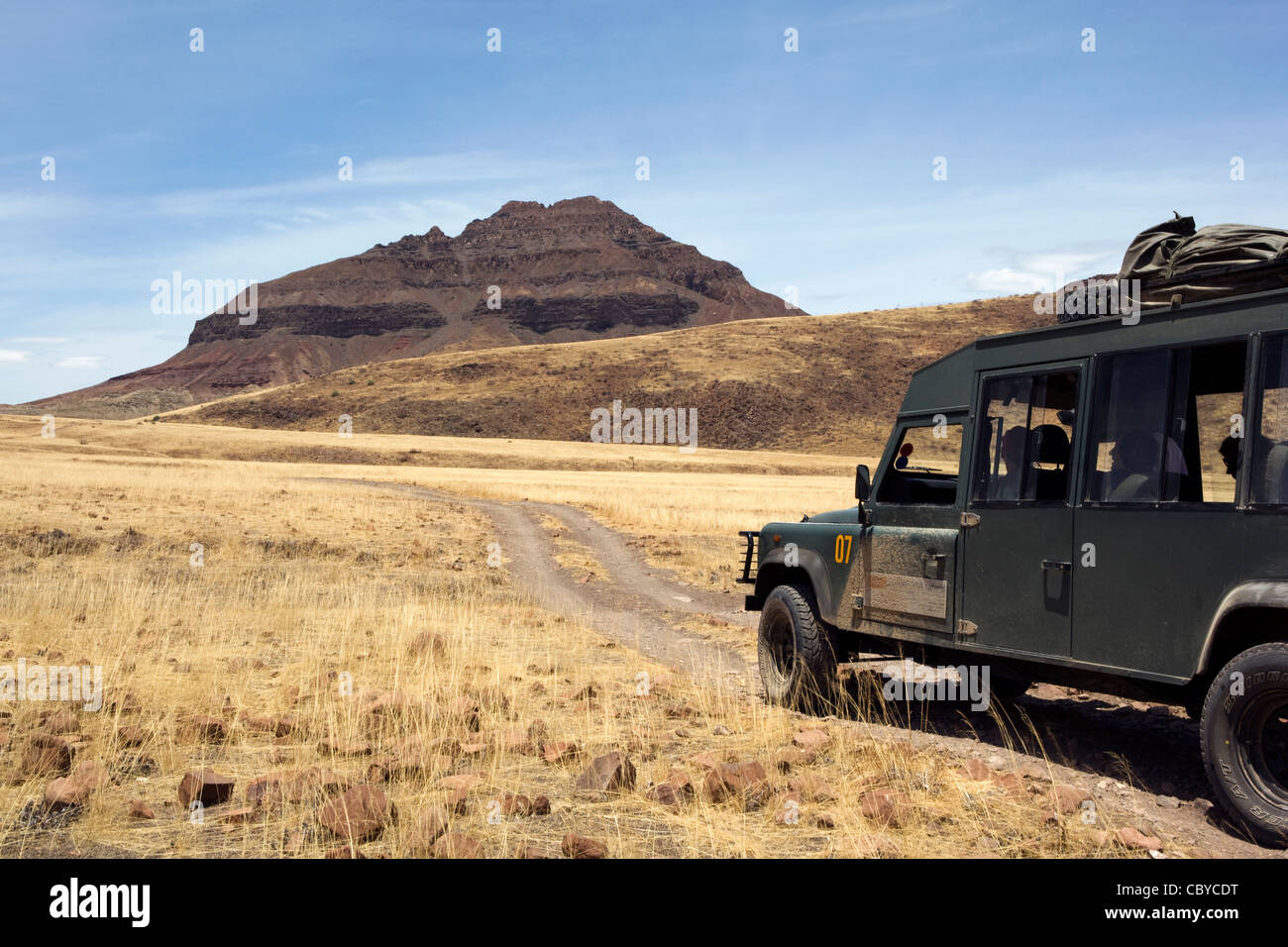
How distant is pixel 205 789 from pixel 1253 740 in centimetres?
600

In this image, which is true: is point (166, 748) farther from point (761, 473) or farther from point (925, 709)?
point (761, 473)

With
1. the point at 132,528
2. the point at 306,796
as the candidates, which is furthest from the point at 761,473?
the point at 306,796

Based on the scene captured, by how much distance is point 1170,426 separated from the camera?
250 inches

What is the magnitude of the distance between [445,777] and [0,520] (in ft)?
65.5

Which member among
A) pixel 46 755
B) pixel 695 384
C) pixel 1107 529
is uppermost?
pixel 695 384

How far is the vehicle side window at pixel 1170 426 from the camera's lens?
6.22m

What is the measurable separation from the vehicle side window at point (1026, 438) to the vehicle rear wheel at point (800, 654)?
2.12 meters

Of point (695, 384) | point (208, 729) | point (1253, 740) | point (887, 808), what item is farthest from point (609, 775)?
point (695, 384)

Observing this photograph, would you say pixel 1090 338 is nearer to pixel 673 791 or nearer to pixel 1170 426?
pixel 1170 426

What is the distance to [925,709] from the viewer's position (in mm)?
9055

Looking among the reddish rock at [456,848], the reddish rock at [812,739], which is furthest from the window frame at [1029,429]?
the reddish rock at [456,848]

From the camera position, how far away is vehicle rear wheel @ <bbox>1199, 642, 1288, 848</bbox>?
17.7 ft

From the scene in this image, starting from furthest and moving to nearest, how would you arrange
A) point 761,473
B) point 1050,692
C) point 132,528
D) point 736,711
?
point 761,473
point 132,528
point 1050,692
point 736,711

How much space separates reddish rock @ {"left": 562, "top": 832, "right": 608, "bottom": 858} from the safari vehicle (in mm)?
3503
